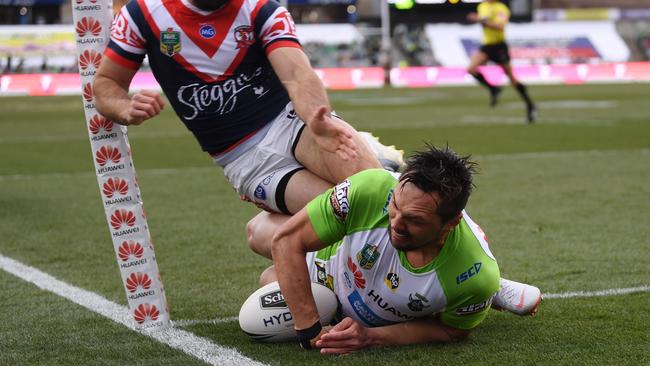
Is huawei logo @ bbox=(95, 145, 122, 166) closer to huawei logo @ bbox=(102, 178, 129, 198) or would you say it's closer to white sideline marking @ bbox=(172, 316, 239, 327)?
huawei logo @ bbox=(102, 178, 129, 198)

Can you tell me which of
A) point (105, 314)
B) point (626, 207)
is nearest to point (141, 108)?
point (105, 314)

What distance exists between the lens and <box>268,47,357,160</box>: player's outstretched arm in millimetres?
4676

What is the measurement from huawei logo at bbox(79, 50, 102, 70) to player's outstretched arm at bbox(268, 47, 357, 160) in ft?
2.59

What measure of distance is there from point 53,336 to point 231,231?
330 cm

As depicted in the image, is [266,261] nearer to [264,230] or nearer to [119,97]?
[264,230]

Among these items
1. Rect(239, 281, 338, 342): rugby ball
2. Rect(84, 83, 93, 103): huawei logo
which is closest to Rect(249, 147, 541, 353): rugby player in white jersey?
Rect(239, 281, 338, 342): rugby ball

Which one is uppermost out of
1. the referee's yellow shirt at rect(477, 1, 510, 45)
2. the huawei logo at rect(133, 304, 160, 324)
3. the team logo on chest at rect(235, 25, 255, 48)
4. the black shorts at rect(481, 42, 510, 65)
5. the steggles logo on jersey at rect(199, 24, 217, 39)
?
the steggles logo on jersey at rect(199, 24, 217, 39)

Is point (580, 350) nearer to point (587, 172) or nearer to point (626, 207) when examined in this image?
point (626, 207)

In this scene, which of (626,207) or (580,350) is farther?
(626,207)

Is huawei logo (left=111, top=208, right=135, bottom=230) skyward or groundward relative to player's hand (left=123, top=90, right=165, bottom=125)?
groundward

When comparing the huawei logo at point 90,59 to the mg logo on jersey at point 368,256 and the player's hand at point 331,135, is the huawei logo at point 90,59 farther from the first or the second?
the mg logo on jersey at point 368,256

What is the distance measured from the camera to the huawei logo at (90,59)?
198 inches

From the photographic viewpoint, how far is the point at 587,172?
37.4ft

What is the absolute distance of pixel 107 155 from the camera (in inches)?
199
